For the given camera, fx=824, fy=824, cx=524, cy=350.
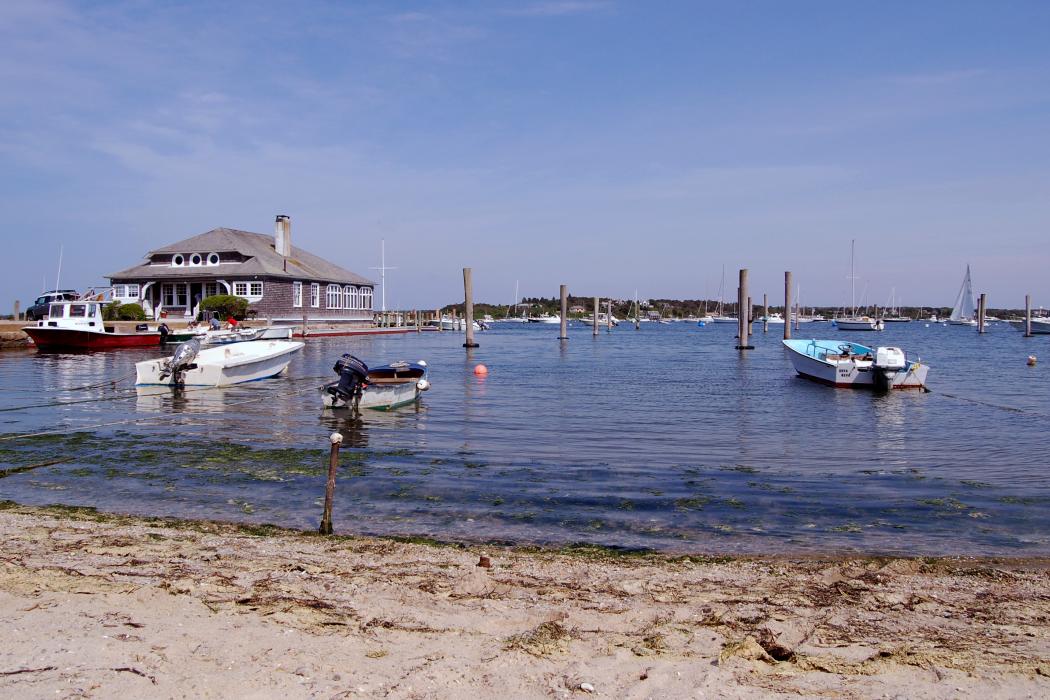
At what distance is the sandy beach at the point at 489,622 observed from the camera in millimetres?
5621

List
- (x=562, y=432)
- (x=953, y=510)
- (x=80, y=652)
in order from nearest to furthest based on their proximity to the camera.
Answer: (x=80, y=652), (x=953, y=510), (x=562, y=432)

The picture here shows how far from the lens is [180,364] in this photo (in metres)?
27.7

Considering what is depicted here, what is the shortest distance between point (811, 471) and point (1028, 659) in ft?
30.1

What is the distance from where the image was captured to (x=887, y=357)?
1184 inches

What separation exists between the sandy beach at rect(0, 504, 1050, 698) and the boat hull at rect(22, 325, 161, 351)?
40.5m

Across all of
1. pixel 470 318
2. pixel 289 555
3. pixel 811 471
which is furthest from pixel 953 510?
A: pixel 470 318

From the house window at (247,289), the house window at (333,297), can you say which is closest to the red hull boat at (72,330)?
the house window at (247,289)

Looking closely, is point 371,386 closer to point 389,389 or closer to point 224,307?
point 389,389

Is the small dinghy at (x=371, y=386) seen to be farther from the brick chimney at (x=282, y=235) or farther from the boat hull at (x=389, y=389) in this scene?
the brick chimney at (x=282, y=235)

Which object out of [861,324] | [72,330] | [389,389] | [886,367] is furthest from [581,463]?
[861,324]

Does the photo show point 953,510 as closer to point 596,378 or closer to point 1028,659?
point 1028,659

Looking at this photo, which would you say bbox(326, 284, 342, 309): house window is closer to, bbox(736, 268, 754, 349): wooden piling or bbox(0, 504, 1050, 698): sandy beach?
bbox(736, 268, 754, 349): wooden piling

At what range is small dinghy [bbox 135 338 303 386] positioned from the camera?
1097 inches

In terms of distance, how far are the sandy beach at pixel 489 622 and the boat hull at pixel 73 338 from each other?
40.5 m
